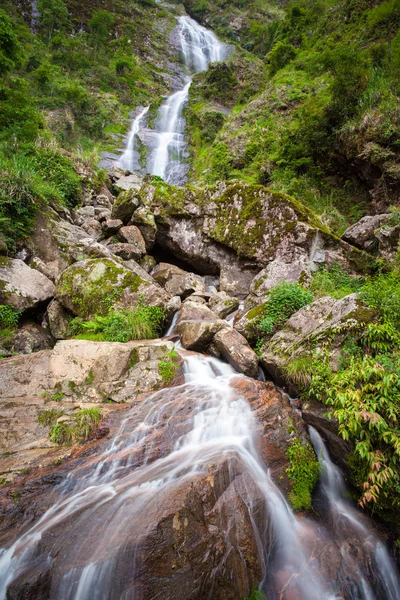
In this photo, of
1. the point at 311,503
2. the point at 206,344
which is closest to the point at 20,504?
the point at 311,503

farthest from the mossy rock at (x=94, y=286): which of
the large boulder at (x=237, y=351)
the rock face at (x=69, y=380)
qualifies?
the large boulder at (x=237, y=351)

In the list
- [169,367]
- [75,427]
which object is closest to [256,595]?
[75,427]

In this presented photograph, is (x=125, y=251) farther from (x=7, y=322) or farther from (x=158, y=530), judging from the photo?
(x=158, y=530)

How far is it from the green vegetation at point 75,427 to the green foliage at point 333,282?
638 centimetres

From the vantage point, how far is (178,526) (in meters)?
2.93

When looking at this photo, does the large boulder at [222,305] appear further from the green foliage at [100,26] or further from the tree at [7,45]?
the green foliage at [100,26]

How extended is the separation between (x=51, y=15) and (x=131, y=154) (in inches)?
1086

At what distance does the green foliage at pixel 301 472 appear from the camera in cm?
393

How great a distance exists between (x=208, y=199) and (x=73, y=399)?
853 cm

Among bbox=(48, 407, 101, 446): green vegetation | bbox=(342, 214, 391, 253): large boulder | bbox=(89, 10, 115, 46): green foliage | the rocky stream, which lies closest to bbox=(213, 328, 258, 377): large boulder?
the rocky stream

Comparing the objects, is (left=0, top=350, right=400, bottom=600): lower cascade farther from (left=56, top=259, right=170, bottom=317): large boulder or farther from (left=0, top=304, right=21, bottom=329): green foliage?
(left=0, top=304, right=21, bottom=329): green foliage

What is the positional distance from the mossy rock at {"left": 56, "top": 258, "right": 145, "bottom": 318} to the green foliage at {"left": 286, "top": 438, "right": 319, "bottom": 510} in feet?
18.5

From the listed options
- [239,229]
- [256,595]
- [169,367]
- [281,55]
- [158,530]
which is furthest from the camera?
[281,55]

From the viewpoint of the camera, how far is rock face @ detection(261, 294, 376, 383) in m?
4.96
